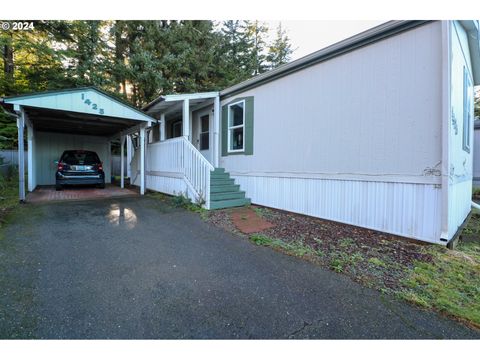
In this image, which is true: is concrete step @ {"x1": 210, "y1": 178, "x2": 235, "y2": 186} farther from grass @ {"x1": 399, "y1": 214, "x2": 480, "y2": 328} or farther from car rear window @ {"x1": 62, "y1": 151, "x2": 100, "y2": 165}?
car rear window @ {"x1": 62, "y1": 151, "x2": 100, "y2": 165}

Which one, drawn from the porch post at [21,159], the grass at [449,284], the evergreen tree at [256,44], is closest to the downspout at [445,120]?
the grass at [449,284]

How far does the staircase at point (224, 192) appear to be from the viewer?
6.29 meters

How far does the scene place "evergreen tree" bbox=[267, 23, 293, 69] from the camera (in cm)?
1803

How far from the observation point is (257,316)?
6.60ft

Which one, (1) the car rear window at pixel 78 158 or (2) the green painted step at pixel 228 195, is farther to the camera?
(1) the car rear window at pixel 78 158

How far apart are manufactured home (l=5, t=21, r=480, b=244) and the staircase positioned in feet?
0.11

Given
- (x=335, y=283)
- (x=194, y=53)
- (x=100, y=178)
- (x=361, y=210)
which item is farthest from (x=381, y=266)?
(x=194, y=53)

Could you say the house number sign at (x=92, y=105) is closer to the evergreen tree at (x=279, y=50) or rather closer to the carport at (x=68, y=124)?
the carport at (x=68, y=124)

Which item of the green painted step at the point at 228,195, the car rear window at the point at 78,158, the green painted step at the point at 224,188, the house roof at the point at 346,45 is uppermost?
the house roof at the point at 346,45

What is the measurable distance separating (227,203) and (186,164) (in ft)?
5.48

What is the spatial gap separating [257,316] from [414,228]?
3.28 m

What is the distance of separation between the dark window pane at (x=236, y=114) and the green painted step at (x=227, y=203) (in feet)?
8.07

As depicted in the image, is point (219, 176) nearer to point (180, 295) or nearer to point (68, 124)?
point (180, 295)

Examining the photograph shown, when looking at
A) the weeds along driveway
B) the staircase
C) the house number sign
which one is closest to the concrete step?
the staircase
